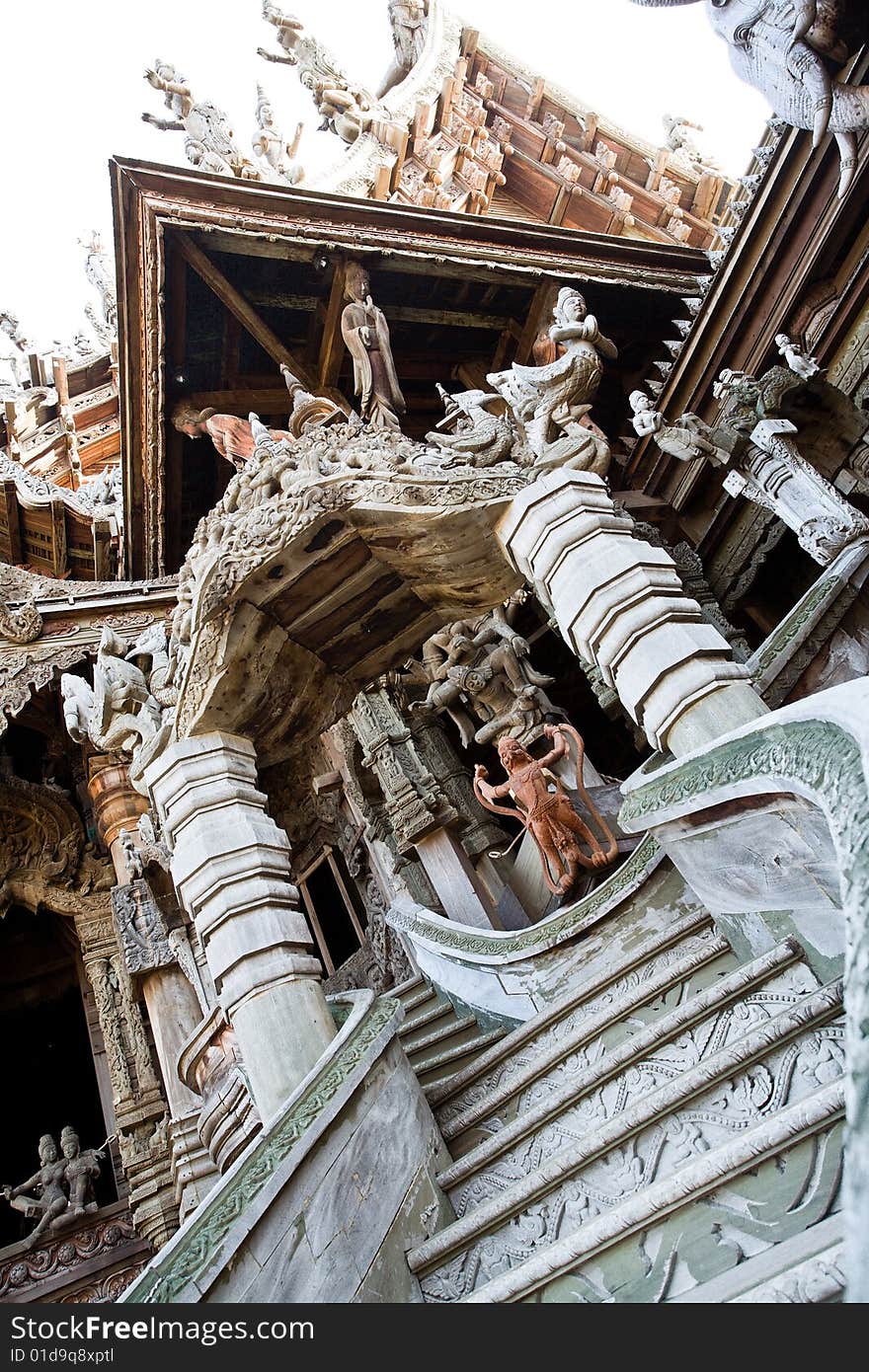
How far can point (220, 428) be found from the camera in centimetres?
884

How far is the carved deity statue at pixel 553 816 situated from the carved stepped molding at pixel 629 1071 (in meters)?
2.42

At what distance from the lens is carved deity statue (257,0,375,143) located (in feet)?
40.4

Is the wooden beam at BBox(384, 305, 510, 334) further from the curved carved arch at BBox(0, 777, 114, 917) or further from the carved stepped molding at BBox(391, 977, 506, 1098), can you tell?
the curved carved arch at BBox(0, 777, 114, 917)

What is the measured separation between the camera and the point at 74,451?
15.0 metres

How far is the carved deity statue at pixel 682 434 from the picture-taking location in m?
7.76

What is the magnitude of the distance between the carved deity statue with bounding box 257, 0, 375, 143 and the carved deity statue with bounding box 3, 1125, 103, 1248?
14.9 metres

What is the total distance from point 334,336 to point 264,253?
A: 1325 millimetres

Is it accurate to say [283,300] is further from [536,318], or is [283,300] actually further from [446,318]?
[536,318]

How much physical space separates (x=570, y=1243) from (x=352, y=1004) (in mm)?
1600

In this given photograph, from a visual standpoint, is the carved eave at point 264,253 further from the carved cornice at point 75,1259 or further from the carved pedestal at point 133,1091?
the carved cornice at point 75,1259

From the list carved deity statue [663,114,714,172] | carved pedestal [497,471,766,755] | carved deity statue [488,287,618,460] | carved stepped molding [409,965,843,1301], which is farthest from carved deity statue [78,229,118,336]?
carved stepped molding [409,965,843,1301]

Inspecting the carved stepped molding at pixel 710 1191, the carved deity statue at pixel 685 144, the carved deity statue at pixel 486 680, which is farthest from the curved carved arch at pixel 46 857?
the carved deity statue at pixel 685 144
